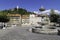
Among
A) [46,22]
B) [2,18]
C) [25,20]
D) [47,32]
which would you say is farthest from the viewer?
[25,20]

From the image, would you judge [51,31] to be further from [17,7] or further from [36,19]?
[17,7]

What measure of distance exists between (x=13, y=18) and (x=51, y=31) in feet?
111

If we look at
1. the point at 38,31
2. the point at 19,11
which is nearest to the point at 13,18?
the point at 19,11

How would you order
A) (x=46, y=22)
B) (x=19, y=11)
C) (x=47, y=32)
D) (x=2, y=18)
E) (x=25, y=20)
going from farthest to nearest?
1. (x=19, y=11)
2. (x=25, y=20)
3. (x=2, y=18)
4. (x=46, y=22)
5. (x=47, y=32)

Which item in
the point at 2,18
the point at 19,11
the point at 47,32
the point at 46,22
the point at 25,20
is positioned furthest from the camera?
the point at 19,11

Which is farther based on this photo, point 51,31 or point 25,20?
point 25,20

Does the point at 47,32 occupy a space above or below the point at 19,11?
below

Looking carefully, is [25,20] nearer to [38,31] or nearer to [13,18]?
[13,18]

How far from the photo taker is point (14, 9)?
72.1 m

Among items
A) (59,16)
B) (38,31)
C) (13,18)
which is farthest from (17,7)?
(38,31)

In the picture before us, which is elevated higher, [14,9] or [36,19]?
[14,9]

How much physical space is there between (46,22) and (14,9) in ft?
115

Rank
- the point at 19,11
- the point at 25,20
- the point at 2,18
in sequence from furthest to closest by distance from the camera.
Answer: the point at 19,11
the point at 25,20
the point at 2,18

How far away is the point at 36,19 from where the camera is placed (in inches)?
1891
